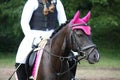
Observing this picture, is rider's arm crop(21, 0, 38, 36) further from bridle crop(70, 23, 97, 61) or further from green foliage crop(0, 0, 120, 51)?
green foliage crop(0, 0, 120, 51)

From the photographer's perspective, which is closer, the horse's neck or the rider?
the horse's neck

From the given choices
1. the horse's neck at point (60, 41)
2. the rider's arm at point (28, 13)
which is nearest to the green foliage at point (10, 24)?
the rider's arm at point (28, 13)

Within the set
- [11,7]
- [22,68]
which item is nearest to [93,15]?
[11,7]

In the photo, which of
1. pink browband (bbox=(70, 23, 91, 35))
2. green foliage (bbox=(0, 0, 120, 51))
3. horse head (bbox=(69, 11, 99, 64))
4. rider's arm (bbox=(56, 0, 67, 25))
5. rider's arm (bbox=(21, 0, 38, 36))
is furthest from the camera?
green foliage (bbox=(0, 0, 120, 51))

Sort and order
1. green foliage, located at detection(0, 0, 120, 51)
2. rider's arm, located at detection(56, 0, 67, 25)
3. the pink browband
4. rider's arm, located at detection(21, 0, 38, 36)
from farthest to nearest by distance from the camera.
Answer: green foliage, located at detection(0, 0, 120, 51)
rider's arm, located at detection(56, 0, 67, 25)
rider's arm, located at detection(21, 0, 38, 36)
the pink browband

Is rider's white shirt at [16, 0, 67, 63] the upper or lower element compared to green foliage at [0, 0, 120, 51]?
upper

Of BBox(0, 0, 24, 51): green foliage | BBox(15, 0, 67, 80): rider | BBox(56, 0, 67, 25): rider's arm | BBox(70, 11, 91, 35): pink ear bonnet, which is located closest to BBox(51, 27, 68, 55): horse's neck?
BBox(70, 11, 91, 35): pink ear bonnet

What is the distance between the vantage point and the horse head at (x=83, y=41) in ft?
20.6

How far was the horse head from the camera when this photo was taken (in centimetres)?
629

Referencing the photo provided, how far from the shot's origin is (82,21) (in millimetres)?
6645

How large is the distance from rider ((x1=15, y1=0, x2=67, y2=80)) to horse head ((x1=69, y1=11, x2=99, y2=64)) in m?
0.68

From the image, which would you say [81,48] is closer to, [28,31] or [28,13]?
[28,31]

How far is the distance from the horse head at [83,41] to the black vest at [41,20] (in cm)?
68

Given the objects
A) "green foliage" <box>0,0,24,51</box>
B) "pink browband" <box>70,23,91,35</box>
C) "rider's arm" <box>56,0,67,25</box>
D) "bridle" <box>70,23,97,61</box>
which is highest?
"rider's arm" <box>56,0,67,25</box>
